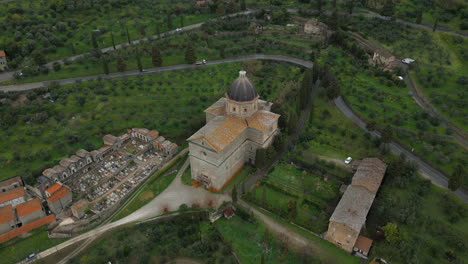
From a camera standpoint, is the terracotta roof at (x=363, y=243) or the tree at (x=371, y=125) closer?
the terracotta roof at (x=363, y=243)

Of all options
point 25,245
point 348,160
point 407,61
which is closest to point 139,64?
point 25,245

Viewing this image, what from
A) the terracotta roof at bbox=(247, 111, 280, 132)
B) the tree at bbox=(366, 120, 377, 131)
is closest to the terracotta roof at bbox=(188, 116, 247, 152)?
the terracotta roof at bbox=(247, 111, 280, 132)

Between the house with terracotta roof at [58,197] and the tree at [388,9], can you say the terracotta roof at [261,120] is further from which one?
the tree at [388,9]

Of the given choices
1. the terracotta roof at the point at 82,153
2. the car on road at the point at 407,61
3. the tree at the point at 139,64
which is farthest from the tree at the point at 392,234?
the tree at the point at 139,64

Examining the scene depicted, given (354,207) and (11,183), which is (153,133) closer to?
(11,183)

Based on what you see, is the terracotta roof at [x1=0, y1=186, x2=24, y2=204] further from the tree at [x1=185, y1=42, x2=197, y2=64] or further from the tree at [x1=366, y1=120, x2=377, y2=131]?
the tree at [x1=366, y1=120, x2=377, y2=131]

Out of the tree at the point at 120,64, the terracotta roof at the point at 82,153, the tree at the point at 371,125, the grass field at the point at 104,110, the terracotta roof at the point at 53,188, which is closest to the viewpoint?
the terracotta roof at the point at 53,188

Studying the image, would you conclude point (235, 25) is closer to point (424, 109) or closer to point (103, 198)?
point (424, 109)
